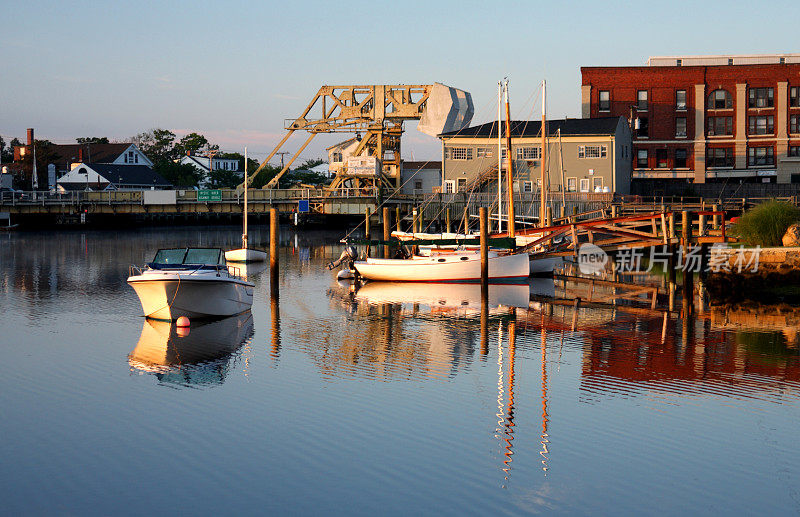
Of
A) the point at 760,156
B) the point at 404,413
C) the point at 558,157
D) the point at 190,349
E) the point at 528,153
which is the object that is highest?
the point at 760,156

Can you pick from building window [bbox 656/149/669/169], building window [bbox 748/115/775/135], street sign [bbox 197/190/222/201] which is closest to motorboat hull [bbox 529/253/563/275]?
street sign [bbox 197/190/222/201]

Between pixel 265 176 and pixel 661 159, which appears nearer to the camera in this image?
pixel 661 159

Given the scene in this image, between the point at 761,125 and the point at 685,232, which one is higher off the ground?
the point at 761,125

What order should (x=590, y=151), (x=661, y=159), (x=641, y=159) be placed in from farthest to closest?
(x=661, y=159), (x=641, y=159), (x=590, y=151)

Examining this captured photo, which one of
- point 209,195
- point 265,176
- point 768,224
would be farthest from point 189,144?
point 768,224

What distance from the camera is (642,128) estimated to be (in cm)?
9731

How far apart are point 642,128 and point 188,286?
7703 centimetres

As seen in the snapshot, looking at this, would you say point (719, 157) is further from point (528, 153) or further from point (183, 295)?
point (183, 295)

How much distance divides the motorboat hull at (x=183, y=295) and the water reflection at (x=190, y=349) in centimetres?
38

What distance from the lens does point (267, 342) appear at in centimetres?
2689

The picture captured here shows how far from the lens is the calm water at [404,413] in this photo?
13469 mm

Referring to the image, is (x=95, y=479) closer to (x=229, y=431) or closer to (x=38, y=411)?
(x=229, y=431)

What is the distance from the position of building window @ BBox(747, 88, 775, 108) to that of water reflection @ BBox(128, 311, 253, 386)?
262ft

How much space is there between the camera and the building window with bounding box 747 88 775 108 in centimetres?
9612
